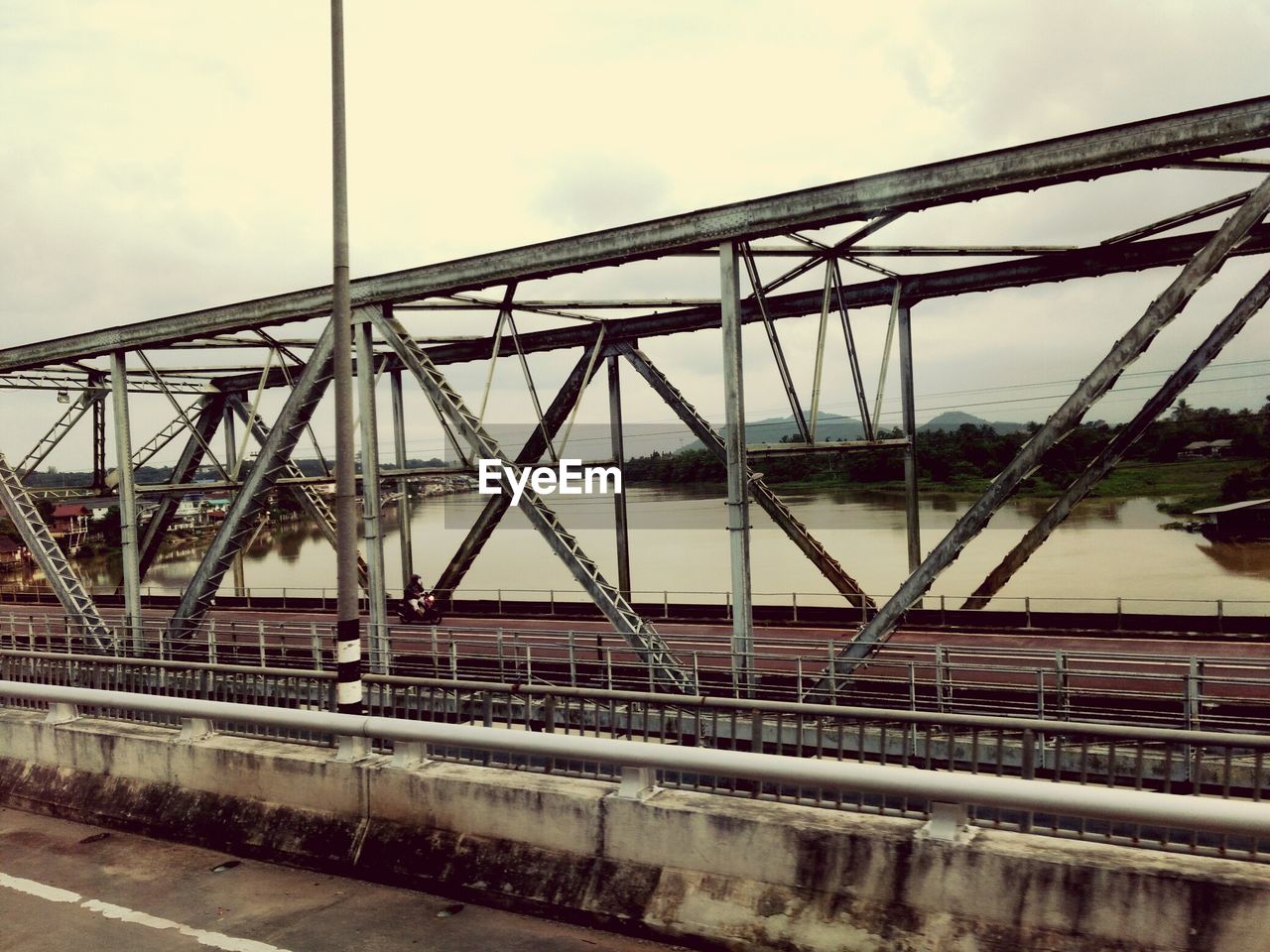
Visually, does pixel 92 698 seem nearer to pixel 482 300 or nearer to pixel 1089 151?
pixel 482 300

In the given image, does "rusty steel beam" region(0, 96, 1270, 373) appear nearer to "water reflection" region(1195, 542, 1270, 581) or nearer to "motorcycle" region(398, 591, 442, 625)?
"motorcycle" region(398, 591, 442, 625)

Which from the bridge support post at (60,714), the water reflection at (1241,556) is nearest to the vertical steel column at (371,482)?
the bridge support post at (60,714)

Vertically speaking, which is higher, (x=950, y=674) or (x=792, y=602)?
(x=950, y=674)

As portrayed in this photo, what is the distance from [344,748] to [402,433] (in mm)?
18492

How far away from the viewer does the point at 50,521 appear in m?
112

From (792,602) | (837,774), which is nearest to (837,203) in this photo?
(837,774)

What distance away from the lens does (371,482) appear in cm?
1631

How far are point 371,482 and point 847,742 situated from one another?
374 inches

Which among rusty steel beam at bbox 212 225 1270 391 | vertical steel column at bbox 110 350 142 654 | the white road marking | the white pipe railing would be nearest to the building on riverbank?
rusty steel beam at bbox 212 225 1270 391

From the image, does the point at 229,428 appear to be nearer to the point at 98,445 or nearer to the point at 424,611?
the point at 98,445

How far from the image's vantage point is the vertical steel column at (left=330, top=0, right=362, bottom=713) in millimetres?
7922

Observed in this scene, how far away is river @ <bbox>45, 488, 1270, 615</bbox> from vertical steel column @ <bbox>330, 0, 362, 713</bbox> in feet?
38.6

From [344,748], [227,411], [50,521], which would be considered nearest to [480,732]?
[344,748]

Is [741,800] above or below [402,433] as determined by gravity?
below
